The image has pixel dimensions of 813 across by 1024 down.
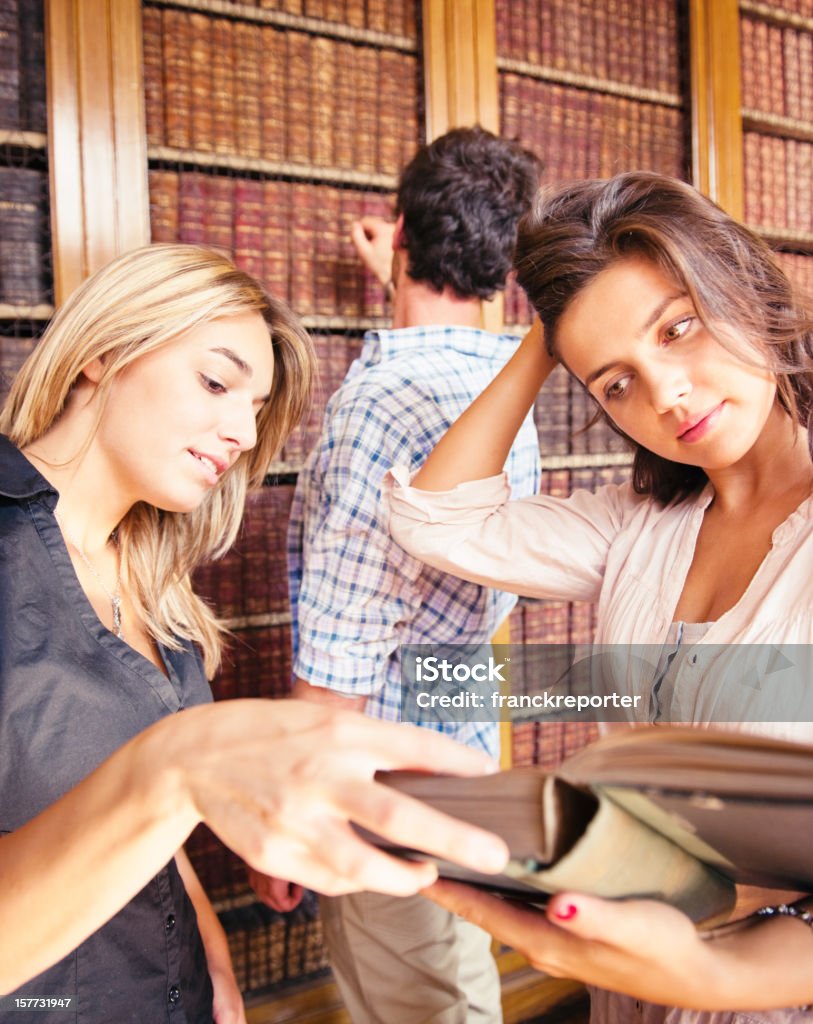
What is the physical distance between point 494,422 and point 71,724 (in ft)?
2.30

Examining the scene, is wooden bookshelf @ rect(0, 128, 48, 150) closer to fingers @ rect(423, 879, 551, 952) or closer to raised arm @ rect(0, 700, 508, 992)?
raised arm @ rect(0, 700, 508, 992)

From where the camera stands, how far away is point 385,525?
139 centimetres

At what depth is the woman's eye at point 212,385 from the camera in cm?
120

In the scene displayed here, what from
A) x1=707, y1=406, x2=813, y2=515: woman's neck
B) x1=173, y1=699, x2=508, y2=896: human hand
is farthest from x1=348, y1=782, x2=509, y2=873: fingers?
x1=707, y1=406, x2=813, y2=515: woman's neck

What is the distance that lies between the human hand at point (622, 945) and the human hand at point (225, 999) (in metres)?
0.72

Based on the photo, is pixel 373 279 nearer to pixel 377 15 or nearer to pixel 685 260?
pixel 377 15

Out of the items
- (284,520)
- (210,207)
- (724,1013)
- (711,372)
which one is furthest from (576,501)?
(210,207)

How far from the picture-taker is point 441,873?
55 centimetres

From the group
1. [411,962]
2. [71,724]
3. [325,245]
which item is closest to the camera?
[71,724]

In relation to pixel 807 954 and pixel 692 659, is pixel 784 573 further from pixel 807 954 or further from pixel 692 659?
pixel 807 954

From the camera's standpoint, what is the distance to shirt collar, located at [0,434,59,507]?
94 cm

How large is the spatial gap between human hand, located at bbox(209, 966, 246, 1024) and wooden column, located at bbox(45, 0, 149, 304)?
4.28 ft

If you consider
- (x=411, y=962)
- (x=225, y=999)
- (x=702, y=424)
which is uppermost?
(x=702, y=424)

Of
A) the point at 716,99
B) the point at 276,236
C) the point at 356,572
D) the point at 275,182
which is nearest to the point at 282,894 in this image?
the point at 356,572
